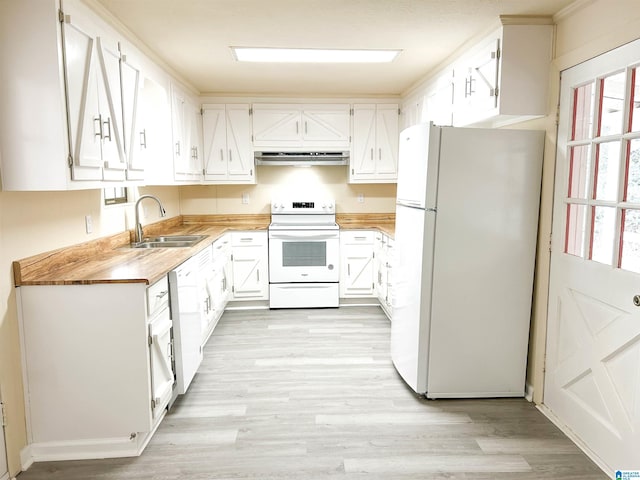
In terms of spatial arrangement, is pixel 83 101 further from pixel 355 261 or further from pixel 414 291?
pixel 355 261

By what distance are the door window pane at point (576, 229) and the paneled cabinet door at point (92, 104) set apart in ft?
8.59

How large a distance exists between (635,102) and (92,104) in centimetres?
265

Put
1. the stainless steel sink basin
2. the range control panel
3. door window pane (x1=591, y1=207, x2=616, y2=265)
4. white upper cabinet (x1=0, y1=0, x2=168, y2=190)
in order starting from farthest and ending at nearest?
the range control panel
the stainless steel sink basin
door window pane (x1=591, y1=207, x2=616, y2=265)
white upper cabinet (x1=0, y1=0, x2=168, y2=190)

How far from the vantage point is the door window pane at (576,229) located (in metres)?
2.34

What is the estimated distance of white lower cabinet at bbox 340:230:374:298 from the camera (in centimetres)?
478

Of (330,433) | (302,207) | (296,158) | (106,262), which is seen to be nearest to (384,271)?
(302,207)

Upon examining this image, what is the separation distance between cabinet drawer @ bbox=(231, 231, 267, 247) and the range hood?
0.81 meters

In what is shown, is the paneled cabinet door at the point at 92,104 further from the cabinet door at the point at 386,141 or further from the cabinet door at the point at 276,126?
the cabinet door at the point at 386,141

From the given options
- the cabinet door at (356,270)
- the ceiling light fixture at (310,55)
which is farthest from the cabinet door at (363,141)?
the ceiling light fixture at (310,55)

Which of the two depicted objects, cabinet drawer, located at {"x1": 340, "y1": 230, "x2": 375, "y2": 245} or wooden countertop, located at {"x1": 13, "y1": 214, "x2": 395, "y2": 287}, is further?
cabinet drawer, located at {"x1": 340, "y1": 230, "x2": 375, "y2": 245}

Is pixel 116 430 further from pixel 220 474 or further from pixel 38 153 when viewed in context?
pixel 38 153

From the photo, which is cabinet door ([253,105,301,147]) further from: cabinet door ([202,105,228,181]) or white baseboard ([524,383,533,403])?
white baseboard ([524,383,533,403])

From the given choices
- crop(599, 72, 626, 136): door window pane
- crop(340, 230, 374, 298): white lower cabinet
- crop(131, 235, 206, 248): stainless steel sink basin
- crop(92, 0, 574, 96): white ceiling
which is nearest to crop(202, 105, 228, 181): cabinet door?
crop(92, 0, 574, 96): white ceiling

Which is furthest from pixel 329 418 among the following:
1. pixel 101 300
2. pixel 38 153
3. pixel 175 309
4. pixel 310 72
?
pixel 310 72
